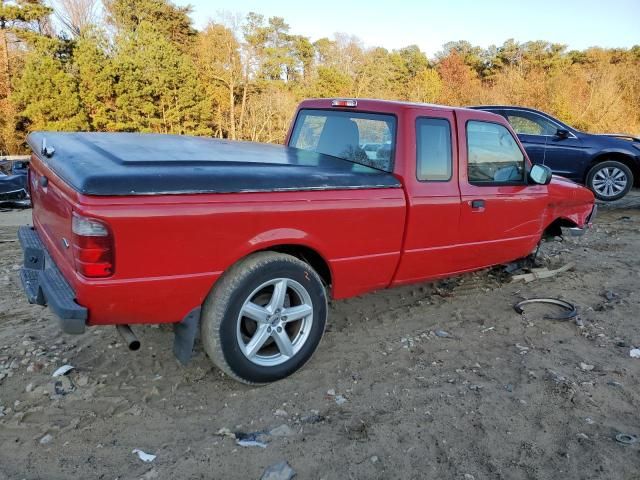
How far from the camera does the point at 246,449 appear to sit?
2568mm

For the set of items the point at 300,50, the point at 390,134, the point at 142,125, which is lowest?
the point at 142,125

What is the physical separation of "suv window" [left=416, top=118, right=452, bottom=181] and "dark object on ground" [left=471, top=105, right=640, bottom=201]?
5.73 m

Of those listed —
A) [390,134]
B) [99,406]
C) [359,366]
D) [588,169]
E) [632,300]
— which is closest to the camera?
[99,406]

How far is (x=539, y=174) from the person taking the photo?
447cm

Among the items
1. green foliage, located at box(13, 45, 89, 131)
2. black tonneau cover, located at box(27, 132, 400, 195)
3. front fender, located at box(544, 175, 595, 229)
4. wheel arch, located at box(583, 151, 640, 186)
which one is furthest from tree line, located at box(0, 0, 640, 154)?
black tonneau cover, located at box(27, 132, 400, 195)

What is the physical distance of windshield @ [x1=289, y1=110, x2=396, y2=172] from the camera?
3.73m

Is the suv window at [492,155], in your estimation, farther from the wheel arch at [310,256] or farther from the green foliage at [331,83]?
the green foliage at [331,83]

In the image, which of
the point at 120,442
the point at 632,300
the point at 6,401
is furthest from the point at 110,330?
the point at 632,300

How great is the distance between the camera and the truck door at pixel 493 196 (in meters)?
4.01

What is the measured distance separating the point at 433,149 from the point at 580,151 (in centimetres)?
663

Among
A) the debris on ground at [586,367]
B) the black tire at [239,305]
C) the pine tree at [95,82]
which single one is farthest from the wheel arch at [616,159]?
the pine tree at [95,82]

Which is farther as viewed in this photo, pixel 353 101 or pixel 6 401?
pixel 353 101

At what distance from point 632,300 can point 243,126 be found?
30.5 metres

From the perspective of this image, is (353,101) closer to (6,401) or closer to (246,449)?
(246,449)
